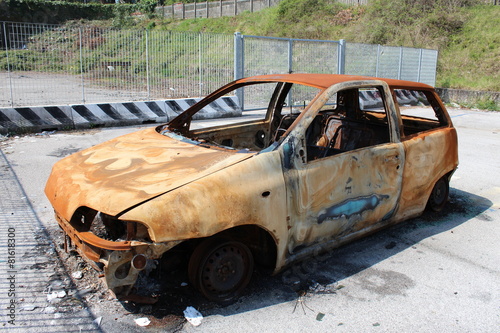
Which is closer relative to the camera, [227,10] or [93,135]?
[93,135]

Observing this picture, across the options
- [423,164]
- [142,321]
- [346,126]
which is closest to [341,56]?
[346,126]

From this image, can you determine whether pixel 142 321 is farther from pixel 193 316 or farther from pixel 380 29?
pixel 380 29

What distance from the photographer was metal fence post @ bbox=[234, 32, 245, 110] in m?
12.8

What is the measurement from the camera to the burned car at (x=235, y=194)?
2.93 metres

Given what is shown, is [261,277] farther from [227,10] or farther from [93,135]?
[227,10]

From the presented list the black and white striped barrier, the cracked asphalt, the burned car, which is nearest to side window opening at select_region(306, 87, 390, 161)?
the burned car

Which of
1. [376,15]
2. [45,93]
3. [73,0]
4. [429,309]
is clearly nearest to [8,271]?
[429,309]

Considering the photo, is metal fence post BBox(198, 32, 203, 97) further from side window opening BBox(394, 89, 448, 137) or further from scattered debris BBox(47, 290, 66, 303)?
scattered debris BBox(47, 290, 66, 303)

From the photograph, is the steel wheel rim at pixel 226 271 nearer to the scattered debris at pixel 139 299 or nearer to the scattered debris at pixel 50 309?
the scattered debris at pixel 139 299

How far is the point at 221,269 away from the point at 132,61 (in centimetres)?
1014

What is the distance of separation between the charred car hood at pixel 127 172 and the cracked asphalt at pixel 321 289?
0.71 metres

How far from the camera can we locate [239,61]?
13023mm

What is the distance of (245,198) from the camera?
3.15m

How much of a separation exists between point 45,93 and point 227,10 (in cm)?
3448
